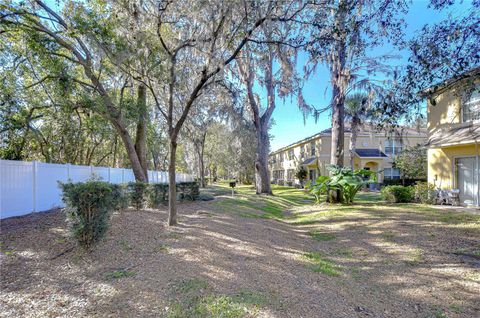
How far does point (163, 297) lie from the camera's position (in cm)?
369

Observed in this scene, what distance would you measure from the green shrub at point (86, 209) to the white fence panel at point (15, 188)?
4.43 meters

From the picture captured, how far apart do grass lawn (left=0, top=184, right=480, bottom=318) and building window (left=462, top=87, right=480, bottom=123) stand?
7.74m

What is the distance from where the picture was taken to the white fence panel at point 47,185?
9.20 meters

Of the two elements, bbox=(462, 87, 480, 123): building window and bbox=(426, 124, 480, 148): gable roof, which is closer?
bbox=(426, 124, 480, 148): gable roof

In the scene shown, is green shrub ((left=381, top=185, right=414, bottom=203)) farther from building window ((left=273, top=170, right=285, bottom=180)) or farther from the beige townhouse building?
building window ((left=273, top=170, right=285, bottom=180))

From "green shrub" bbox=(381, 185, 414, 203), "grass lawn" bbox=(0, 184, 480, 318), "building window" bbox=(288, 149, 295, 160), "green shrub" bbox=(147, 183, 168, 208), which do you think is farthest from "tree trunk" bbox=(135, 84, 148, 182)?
"building window" bbox=(288, 149, 295, 160)

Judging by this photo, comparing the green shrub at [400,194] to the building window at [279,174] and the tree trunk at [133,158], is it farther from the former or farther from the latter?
the building window at [279,174]

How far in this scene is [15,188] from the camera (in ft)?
27.1

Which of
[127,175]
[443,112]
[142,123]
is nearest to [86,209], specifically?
[142,123]

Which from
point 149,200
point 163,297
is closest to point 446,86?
point 163,297

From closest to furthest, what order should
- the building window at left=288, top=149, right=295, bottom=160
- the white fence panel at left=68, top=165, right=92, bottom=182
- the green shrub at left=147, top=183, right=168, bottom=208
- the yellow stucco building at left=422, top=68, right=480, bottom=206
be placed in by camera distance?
the green shrub at left=147, top=183, right=168, bottom=208 < the white fence panel at left=68, top=165, right=92, bottom=182 < the yellow stucco building at left=422, top=68, right=480, bottom=206 < the building window at left=288, top=149, right=295, bottom=160

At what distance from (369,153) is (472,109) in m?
15.4

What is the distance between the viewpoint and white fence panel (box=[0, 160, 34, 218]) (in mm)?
7855

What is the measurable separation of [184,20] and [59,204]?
7.96 meters
